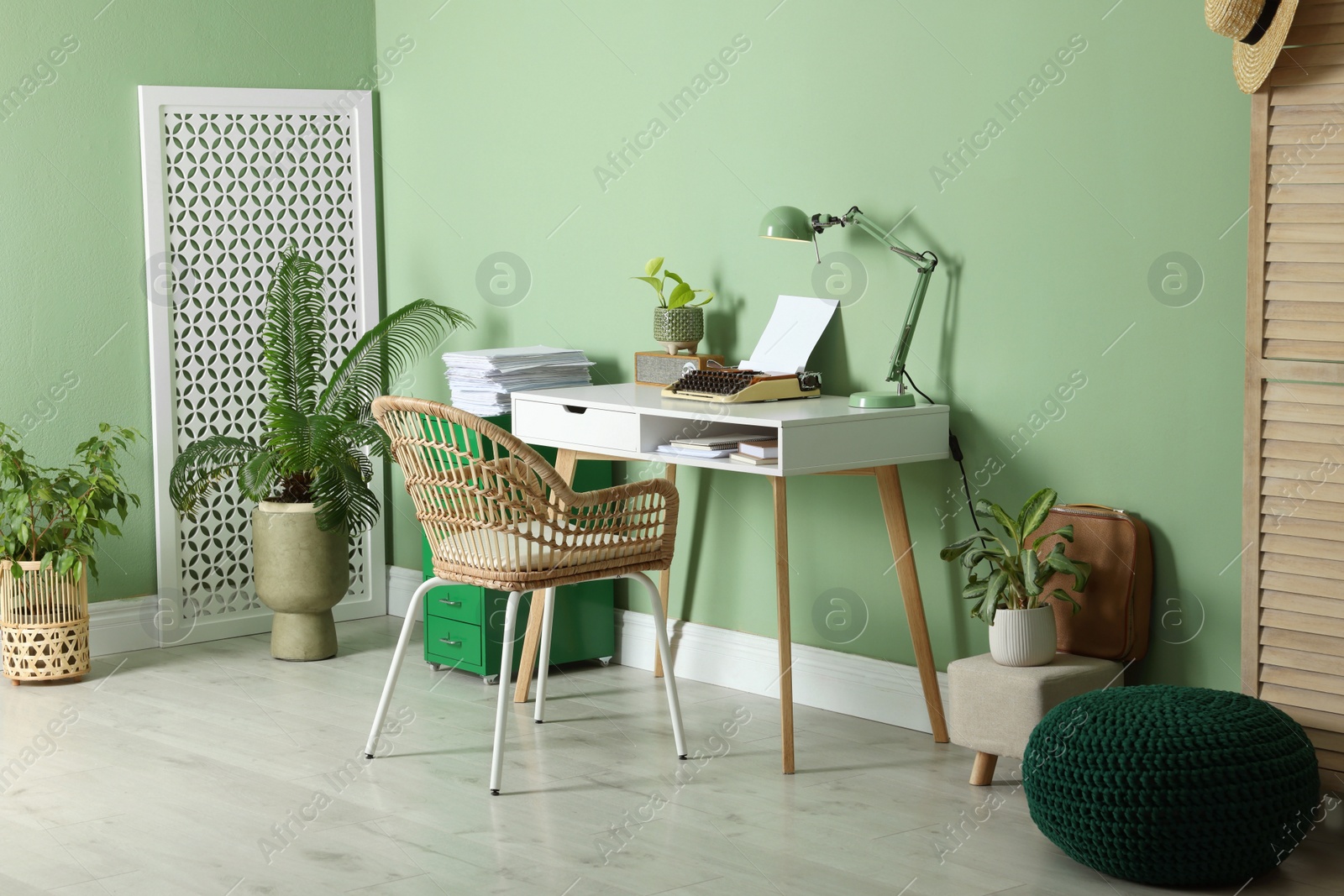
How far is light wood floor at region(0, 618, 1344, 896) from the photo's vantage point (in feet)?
8.73

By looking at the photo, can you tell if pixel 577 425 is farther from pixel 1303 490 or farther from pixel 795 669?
pixel 1303 490

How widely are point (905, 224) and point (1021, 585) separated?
0.99 m

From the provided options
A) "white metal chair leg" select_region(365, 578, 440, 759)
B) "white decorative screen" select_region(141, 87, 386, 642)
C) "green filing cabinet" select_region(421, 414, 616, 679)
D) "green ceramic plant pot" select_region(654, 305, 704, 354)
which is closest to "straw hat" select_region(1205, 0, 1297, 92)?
"green ceramic plant pot" select_region(654, 305, 704, 354)

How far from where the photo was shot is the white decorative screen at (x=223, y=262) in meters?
4.58

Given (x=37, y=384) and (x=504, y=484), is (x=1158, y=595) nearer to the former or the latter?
(x=504, y=484)

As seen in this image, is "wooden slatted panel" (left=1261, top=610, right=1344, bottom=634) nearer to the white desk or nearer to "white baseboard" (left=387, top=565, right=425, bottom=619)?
the white desk

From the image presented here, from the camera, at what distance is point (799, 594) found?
12.8 feet

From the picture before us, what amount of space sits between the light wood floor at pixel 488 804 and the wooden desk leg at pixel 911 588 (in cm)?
9

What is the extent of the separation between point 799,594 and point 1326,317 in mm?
1615

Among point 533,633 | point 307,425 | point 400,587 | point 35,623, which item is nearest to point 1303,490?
point 533,633

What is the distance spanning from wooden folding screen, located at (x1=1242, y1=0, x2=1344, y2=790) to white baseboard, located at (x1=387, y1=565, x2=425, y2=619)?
297cm

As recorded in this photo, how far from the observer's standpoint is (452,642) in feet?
13.7

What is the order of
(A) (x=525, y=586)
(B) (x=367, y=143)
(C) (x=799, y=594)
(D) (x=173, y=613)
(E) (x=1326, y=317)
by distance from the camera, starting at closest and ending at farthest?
(E) (x=1326, y=317) < (A) (x=525, y=586) < (C) (x=799, y=594) < (D) (x=173, y=613) < (B) (x=367, y=143)

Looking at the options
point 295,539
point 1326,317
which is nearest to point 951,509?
Answer: point 1326,317
